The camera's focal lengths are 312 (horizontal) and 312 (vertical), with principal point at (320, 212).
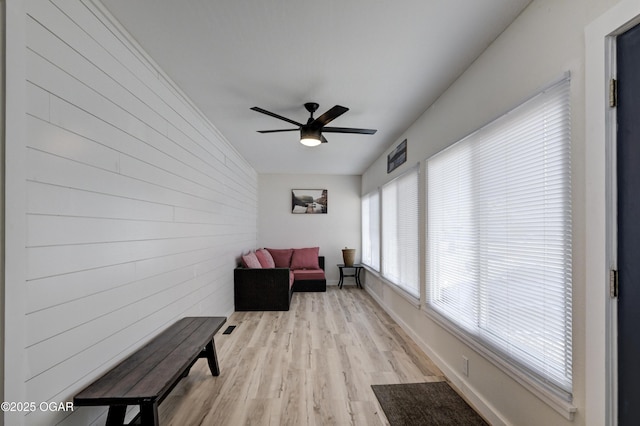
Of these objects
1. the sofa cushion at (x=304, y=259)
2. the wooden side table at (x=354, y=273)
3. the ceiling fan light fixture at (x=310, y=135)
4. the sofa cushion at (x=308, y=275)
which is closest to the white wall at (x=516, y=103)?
the ceiling fan light fixture at (x=310, y=135)

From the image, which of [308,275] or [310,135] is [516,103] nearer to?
[310,135]

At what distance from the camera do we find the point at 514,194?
6.34 feet

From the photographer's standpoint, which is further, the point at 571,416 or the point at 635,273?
the point at 571,416

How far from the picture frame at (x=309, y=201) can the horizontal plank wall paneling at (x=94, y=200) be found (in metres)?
4.46

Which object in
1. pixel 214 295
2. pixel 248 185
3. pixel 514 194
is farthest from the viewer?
pixel 248 185

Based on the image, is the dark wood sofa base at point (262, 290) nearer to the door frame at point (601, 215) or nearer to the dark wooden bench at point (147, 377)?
the dark wooden bench at point (147, 377)

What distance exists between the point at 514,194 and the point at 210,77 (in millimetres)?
2470

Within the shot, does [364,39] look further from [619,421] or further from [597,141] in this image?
[619,421]

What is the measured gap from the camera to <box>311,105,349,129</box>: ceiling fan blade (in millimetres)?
2716

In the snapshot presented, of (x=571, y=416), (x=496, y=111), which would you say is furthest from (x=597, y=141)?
(x=571, y=416)

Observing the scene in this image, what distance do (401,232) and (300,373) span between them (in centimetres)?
231

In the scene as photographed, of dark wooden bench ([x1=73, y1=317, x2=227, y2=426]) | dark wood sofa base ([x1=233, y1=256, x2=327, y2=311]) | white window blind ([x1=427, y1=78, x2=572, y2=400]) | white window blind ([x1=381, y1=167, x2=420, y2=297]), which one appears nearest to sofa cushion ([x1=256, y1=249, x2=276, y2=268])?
dark wood sofa base ([x1=233, y1=256, x2=327, y2=311])

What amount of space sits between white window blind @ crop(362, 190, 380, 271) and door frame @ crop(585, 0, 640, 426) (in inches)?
172

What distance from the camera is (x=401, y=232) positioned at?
4.33 metres
